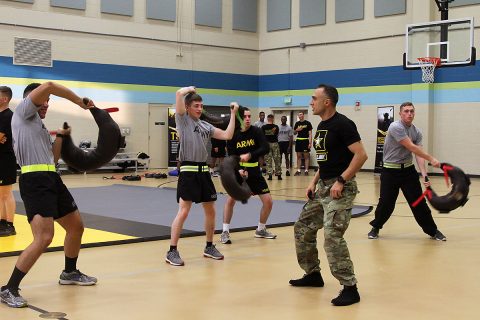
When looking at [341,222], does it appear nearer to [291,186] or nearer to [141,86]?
[291,186]

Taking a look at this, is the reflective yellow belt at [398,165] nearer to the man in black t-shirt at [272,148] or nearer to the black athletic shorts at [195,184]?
the black athletic shorts at [195,184]

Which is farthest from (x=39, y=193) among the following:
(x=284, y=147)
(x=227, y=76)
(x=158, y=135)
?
(x=227, y=76)

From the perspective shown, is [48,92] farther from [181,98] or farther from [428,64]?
[428,64]

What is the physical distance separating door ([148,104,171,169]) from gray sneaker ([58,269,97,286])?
1812cm

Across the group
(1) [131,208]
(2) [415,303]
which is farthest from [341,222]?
(1) [131,208]

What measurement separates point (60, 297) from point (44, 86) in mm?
1899

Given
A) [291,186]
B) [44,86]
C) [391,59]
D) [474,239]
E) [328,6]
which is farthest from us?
[328,6]

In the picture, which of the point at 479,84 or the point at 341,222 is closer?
the point at 341,222

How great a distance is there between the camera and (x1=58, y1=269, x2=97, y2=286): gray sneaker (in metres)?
6.24

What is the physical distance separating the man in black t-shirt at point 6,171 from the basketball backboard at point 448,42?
41.2 feet

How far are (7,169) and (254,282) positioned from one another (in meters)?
4.21

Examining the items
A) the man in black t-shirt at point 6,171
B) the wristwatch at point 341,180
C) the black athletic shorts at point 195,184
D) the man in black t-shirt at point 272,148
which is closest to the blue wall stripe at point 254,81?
the man in black t-shirt at point 272,148

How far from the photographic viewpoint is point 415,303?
5.64 metres

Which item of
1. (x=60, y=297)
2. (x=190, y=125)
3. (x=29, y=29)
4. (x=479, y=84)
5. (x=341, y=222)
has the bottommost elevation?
(x=60, y=297)
